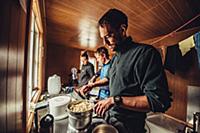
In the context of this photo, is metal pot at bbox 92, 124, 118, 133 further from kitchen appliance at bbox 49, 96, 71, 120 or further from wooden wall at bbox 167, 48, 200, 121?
wooden wall at bbox 167, 48, 200, 121

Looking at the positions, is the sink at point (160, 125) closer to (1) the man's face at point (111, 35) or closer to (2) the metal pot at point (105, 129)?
(2) the metal pot at point (105, 129)

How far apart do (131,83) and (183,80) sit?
2.34 metres

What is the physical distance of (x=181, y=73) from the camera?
2.84 metres

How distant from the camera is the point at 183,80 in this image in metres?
2.82

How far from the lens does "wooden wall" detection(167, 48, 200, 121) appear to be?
262 cm

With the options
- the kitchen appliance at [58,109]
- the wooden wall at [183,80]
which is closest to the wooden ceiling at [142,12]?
the wooden wall at [183,80]

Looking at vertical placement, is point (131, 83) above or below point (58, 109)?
above

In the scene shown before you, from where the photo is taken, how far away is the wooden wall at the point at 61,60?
179 inches

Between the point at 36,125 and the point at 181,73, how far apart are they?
2.64 m

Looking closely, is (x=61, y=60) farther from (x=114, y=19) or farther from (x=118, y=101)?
(x=118, y=101)

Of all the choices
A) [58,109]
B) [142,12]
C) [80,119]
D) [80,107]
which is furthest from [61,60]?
[80,119]

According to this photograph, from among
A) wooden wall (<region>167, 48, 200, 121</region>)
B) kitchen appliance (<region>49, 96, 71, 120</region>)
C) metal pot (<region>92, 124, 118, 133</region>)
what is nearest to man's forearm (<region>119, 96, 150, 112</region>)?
metal pot (<region>92, 124, 118, 133</region>)

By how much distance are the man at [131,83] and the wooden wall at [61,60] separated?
365cm

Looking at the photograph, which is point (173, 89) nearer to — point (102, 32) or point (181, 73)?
point (181, 73)
